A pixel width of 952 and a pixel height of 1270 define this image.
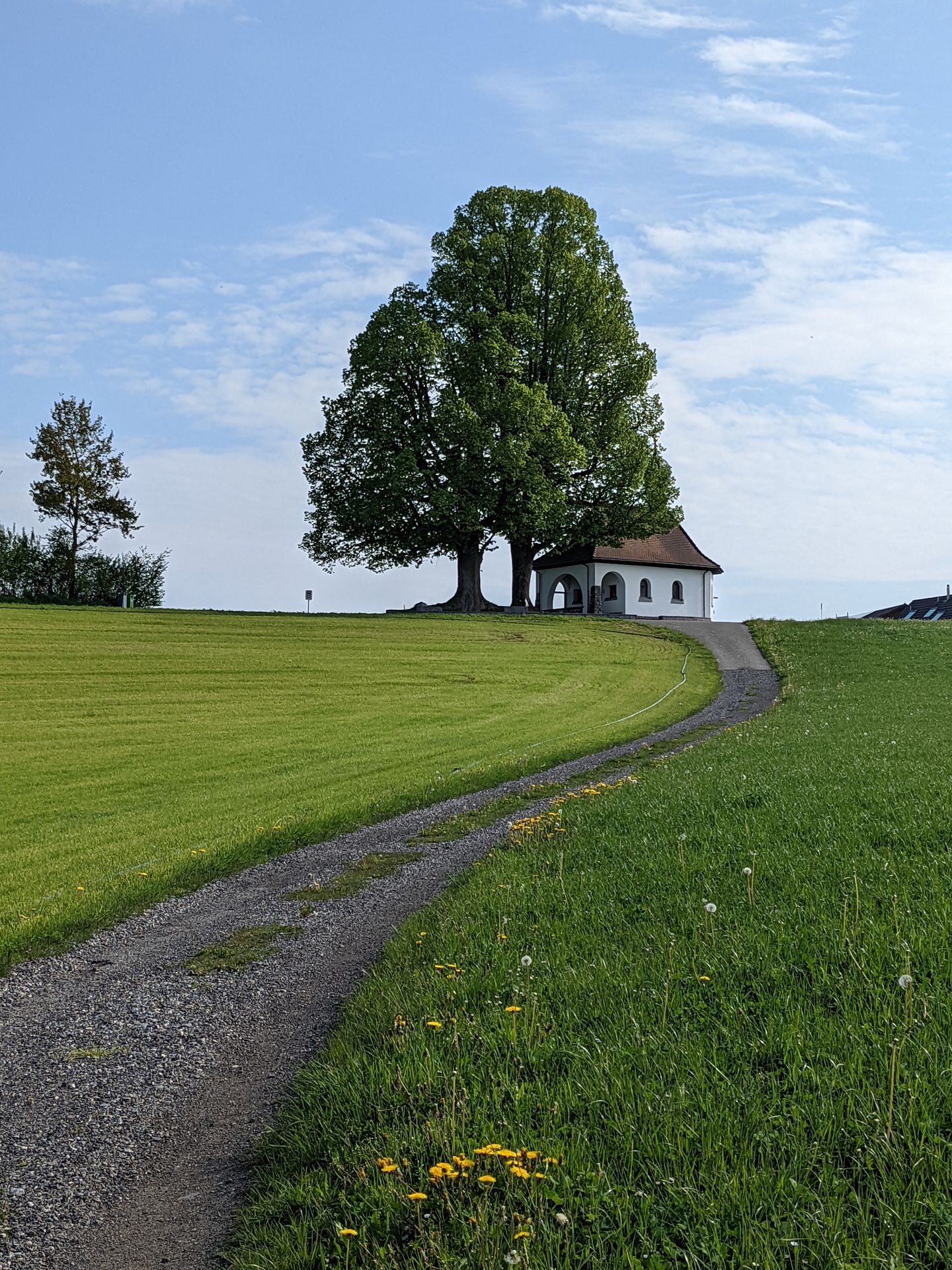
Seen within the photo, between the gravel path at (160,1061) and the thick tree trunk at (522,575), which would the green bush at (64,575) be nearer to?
the thick tree trunk at (522,575)

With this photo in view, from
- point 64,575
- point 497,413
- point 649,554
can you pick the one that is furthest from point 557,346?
point 64,575

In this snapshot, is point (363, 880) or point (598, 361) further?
point (598, 361)

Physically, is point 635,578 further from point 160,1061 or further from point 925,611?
point 160,1061

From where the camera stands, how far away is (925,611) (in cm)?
8762

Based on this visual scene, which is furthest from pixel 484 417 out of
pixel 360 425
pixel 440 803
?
pixel 440 803

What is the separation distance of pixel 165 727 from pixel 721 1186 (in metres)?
21.0

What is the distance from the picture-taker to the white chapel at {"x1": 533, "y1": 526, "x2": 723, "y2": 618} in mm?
59281

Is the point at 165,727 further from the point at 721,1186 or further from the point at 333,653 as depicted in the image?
the point at 721,1186

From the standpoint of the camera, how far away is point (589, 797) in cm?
1265

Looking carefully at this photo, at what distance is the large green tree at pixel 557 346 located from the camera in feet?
158

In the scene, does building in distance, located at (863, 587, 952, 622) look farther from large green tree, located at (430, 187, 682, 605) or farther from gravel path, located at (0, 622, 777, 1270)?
gravel path, located at (0, 622, 777, 1270)

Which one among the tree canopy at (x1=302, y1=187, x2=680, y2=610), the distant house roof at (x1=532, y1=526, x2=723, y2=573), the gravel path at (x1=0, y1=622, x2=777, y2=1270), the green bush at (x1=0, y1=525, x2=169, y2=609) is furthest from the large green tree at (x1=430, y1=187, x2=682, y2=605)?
the gravel path at (x1=0, y1=622, x2=777, y2=1270)

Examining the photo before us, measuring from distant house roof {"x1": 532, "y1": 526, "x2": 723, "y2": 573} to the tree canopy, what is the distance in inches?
234

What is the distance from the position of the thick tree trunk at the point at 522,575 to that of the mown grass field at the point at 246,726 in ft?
19.8
